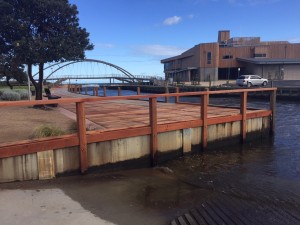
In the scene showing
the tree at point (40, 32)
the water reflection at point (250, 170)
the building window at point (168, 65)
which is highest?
the building window at point (168, 65)

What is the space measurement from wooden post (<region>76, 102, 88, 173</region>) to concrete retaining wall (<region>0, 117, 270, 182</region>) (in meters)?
0.11

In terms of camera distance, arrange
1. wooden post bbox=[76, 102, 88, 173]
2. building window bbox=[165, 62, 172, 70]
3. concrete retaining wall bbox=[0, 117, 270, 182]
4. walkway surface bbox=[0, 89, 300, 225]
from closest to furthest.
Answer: walkway surface bbox=[0, 89, 300, 225], concrete retaining wall bbox=[0, 117, 270, 182], wooden post bbox=[76, 102, 88, 173], building window bbox=[165, 62, 172, 70]

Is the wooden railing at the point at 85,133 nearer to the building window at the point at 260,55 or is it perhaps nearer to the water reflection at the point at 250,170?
the water reflection at the point at 250,170

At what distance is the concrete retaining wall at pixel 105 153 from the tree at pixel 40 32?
10.6 metres

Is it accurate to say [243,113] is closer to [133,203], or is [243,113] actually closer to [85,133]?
[85,133]

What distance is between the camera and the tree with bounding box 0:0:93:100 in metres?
16.5

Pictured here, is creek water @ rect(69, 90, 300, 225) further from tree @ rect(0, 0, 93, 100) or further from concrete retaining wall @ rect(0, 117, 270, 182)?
tree @ rect(0, 0, 93, 100)

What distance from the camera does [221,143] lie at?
10859 millimetres

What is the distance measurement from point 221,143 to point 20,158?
671cm

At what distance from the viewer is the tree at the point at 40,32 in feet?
54.0

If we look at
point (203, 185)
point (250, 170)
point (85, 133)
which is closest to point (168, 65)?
point (250, 170)

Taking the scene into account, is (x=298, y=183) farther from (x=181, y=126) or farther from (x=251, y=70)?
(x=251, y=70)

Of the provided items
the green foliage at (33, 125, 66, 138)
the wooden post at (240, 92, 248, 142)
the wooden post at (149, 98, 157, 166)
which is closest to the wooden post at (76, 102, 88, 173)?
the green foliage at (33, 125, 66, 138)

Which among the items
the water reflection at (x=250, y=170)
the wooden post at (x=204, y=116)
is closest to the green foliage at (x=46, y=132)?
the water reflection at (x=250, y=170)
